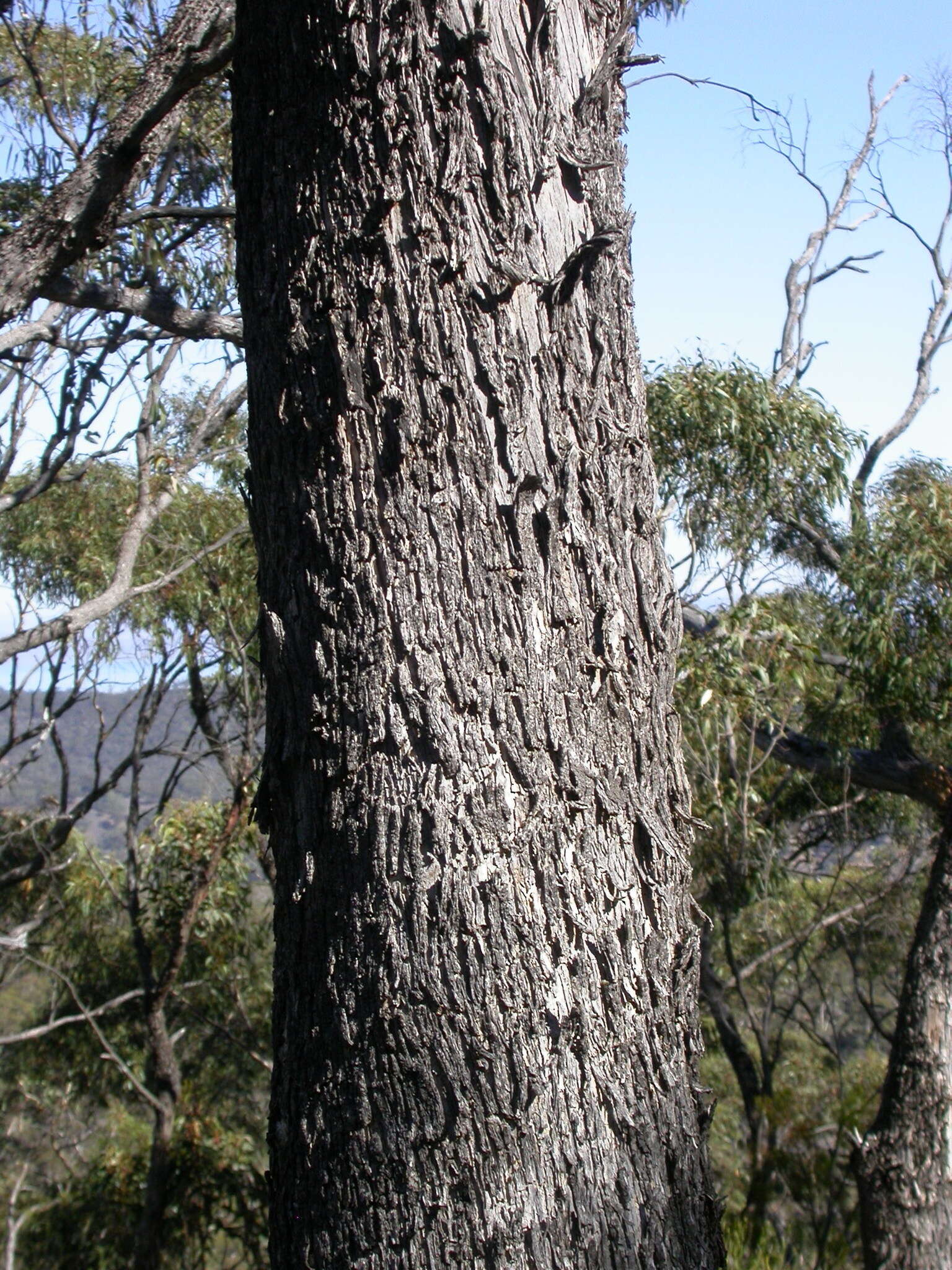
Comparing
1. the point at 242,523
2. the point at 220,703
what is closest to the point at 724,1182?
the point at 220,703

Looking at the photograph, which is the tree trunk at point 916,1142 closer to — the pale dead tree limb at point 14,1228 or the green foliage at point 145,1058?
the green foliage at point 145,1058

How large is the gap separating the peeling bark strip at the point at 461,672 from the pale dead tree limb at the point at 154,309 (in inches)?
106

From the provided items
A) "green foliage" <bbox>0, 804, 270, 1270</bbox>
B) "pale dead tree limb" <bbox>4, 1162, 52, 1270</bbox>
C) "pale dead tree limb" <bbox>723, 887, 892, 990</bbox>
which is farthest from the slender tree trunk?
"pale dead tree limb" <bbox>723, 887, 892, 990</bbox>

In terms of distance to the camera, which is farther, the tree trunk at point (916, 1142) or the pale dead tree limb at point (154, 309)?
the tree trunk at point (916, 1142)

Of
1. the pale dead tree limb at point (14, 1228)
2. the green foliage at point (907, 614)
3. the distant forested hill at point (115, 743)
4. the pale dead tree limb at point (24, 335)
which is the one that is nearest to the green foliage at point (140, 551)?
the distant forested hill at point (115, 743)

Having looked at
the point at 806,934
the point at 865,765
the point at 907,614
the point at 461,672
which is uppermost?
the point at 907,614

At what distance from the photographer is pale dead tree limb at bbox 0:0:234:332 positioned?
331 centimetres

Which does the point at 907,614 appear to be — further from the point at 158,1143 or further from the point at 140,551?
the point at 158,1143

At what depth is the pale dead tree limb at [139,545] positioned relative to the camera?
5055 mm

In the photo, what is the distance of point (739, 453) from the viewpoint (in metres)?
6.62

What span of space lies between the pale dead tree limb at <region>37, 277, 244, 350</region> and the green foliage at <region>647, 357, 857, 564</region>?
3.19 meters

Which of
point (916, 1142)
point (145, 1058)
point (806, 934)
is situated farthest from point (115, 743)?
point (916, 1142)

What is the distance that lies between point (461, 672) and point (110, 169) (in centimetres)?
303

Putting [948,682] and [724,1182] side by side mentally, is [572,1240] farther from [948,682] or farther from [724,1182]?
[724,1182]
